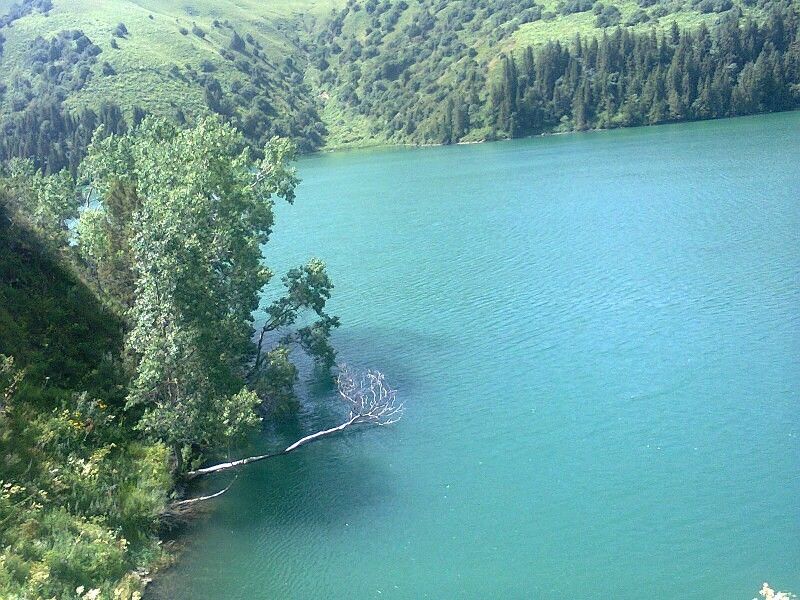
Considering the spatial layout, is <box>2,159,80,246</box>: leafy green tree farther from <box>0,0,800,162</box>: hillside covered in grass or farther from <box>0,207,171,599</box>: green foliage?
<box>0,0,800,162</box>: hillside covered in grass

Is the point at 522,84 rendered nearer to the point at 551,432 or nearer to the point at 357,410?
the point at 357,410

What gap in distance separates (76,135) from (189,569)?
491 ft

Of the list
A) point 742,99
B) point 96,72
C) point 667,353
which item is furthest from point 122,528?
point 96,72

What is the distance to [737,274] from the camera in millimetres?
51469

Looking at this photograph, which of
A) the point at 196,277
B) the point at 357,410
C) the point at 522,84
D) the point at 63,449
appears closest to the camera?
the point at 63,449

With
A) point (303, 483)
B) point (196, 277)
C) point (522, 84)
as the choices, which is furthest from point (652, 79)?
point (303, 483)

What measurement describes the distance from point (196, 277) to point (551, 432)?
669 inches

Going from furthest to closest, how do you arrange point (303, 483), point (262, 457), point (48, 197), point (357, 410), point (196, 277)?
point (48, 197)
point (357, 410)
point (303, 483)
point (262, 457)
point (196, 277)

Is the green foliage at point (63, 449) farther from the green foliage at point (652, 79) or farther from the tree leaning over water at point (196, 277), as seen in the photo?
the green foliage at point (652, 79)

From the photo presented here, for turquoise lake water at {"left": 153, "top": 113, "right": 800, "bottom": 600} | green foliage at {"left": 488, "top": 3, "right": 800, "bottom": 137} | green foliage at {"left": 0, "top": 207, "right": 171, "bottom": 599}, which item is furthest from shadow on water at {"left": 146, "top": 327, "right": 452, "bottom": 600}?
green foliage at {"left": 488, "top": 3, "right": 800, "bottom": 137}

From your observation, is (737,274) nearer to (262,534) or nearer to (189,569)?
(262,534)

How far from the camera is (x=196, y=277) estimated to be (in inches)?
1240

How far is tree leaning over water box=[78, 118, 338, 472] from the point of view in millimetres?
30062

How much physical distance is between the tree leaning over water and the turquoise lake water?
12.7 feet
